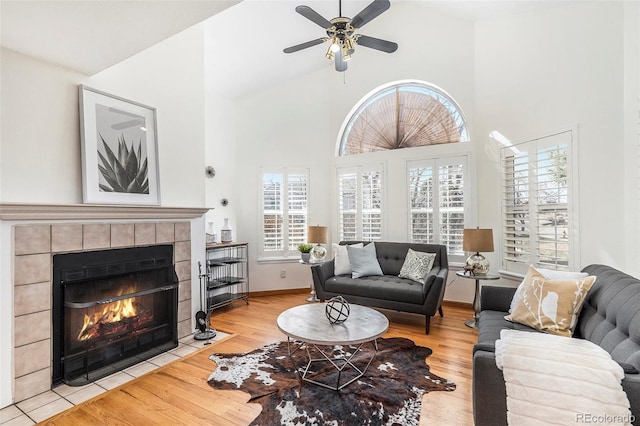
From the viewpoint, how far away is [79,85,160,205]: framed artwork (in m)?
2.63

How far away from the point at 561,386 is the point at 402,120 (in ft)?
14.2

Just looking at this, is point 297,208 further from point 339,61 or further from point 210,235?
point 339,61

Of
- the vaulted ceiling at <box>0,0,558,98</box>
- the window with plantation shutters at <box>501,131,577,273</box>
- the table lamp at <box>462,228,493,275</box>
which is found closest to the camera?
the vaulted ceiling at <box>0,0,558,98</box>

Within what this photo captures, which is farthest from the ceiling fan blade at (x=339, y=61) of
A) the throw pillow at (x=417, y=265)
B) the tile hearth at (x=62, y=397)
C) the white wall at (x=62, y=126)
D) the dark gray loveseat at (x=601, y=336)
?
the tile hearth at (x=62, y=397)

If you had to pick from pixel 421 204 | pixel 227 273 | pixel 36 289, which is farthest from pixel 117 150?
pixel 421 204

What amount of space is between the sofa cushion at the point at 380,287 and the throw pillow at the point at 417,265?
0.10 meters

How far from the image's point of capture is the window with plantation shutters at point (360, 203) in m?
5.13

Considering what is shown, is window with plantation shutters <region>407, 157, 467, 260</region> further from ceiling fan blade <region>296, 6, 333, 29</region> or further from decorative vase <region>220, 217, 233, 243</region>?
decorative vase <region>220, 217, 233, 243</region>

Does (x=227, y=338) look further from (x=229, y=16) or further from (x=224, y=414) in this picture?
(x=229, y=16)

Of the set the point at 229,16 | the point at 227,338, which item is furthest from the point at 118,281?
the point at 229,16

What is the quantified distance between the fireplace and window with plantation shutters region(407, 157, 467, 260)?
3.42m

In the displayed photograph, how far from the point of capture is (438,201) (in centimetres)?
464

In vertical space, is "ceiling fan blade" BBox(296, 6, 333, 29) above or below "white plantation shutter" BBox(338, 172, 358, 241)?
above

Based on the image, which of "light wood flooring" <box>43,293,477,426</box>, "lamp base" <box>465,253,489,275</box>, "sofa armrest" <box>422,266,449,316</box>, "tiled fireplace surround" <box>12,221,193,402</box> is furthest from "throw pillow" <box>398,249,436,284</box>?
"tiled fireplace surround" <box>12,221,193,402</box>
